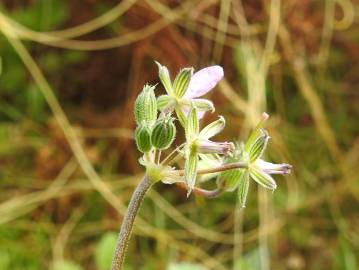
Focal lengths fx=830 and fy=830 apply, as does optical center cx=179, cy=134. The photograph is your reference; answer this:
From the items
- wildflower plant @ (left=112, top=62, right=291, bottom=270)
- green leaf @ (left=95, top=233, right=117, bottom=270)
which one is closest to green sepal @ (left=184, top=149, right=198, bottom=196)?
wildflower plant @ (left=112, top=62, right=291, bottom=270)

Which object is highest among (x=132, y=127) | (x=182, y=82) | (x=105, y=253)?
(x=132, y=127)

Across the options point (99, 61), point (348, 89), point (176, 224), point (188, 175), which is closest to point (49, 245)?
point (176, 224)

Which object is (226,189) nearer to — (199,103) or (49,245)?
(199,103)

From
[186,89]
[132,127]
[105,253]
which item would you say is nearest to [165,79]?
[186,89]

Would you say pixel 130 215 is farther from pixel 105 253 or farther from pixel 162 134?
pixel 105 253

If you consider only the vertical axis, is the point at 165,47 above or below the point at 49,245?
above

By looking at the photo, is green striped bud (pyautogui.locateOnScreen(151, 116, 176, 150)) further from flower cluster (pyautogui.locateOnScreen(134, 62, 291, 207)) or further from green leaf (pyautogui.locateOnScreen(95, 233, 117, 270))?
green leaf (pyautogui.locateOnScreen(95, 233, 117, 270))

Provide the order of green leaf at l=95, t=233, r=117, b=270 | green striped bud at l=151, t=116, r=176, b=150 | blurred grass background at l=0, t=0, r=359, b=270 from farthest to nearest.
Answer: blurred grass background at l=0, t=0, r=359, b=270, green leaf at l=95, t=233, r=117, b=270, green striped bud at l=151, t=116, r=176, b=150
